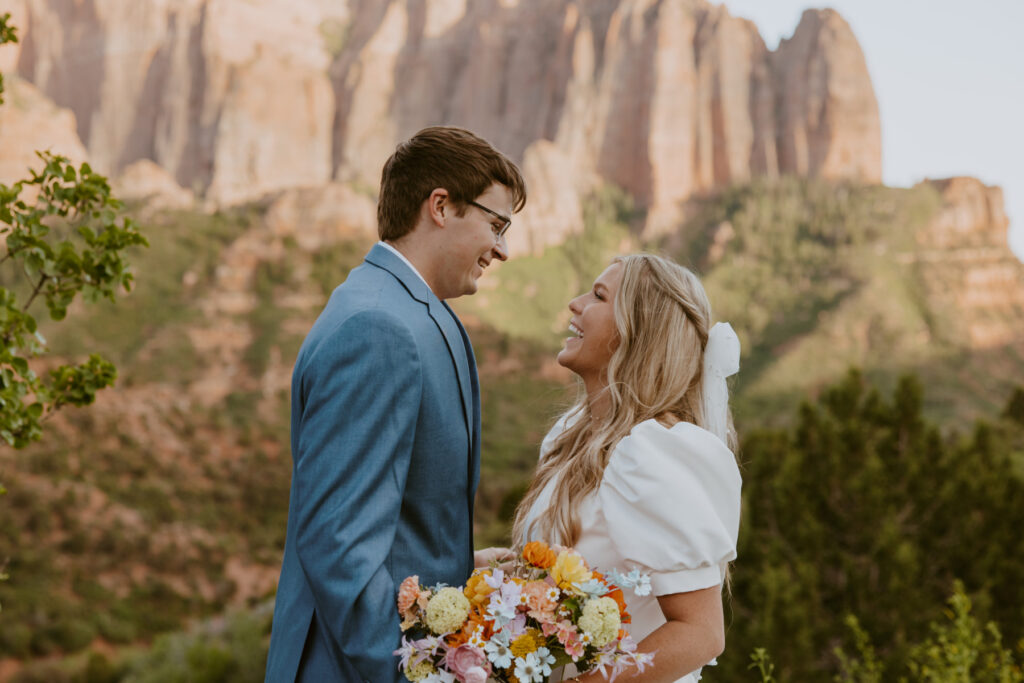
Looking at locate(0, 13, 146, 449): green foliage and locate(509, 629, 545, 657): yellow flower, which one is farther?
locate(0, 13, 146, 449): green foliage

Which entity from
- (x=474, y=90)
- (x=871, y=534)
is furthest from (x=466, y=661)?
(x=474, y=90)

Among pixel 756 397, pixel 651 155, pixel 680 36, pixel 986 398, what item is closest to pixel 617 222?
pixel 651 155

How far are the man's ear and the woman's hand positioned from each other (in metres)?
0.81

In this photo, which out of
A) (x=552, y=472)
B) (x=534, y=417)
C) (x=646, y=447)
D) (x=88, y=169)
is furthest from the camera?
(x=534, y=417)

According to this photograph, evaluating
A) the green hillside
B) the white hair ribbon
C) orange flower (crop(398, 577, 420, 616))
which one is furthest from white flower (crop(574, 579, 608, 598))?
the green hillside

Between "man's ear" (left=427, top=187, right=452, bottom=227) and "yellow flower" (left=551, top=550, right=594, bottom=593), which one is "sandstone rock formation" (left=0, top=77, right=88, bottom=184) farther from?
"yellow flower" (left=551, top=550, right=594, bottom=593)

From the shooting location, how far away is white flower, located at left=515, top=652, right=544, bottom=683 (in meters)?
1.72

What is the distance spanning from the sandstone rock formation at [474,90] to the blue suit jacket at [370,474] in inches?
2593

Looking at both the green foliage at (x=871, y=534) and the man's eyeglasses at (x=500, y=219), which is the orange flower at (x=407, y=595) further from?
the green foliage at (x=871, y=534)

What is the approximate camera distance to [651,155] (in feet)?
240

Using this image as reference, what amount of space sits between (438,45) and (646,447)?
95883 mm

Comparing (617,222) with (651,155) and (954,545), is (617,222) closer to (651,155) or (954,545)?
(651,155)

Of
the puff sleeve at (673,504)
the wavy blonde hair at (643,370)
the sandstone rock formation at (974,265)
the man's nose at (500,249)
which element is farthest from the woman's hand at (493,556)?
the sandstone rock formation at (974,265)

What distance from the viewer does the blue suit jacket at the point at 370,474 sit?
177 cm
